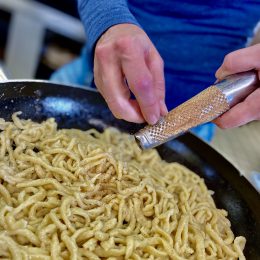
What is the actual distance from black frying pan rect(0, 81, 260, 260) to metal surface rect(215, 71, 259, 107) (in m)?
0.37

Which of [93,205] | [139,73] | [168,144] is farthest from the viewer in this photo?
[168,144]

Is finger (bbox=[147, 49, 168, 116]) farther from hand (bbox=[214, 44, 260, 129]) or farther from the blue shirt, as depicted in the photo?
the blue shirt

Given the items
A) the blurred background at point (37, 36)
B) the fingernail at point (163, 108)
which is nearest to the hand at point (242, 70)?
the fingernail at point (163, 108)

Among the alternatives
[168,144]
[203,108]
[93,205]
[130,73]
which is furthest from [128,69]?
[168,144]

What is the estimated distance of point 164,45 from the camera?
61.4 inches

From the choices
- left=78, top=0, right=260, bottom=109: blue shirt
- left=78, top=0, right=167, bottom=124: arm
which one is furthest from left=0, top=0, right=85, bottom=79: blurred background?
left=78, top=0, right=167, bottom=124: arm

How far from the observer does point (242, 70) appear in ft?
3.24

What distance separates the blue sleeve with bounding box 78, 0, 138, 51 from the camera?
1.08 m

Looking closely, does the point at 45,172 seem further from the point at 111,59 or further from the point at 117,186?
the point at 111,59

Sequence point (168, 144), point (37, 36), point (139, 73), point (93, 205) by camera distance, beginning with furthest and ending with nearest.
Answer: point (37, 36) → point (168, 144) → point (93, 205) → point (139, 73)

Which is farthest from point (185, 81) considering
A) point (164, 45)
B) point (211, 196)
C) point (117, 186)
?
point (117, 186)

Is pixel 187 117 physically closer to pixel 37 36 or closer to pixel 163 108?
pixel 163 108

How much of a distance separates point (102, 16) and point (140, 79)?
0.86 feet

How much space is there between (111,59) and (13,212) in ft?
1.41
